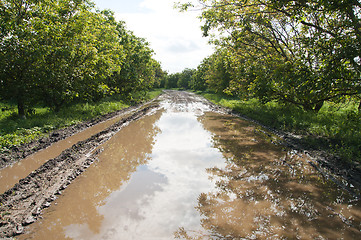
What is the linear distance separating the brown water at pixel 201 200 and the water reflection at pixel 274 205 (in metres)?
0.02

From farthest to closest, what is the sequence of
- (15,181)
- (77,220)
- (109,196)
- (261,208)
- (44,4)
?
(44,4), (15,181), (109,196), (261,208), (77,220)

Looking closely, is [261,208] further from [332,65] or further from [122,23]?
[122,23]

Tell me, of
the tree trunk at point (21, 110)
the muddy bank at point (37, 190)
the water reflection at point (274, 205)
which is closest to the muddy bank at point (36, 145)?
the muddy bank at point (37, 190)

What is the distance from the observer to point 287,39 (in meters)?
14.3

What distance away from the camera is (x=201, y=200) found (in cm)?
495

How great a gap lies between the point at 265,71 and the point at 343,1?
649cm

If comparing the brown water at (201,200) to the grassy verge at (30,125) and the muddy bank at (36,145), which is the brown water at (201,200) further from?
the grassy verge at (30,125)

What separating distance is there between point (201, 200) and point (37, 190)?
405 cm

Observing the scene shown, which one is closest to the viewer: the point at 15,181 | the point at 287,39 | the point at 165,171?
the point at 15,181

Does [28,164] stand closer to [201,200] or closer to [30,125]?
[30,125]

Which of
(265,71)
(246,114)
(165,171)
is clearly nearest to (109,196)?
(165,171)

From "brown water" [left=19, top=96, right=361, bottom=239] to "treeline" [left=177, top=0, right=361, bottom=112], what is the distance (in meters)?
2.98

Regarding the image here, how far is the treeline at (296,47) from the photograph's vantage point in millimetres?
6613

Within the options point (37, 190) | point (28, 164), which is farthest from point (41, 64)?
point (37, 190)
